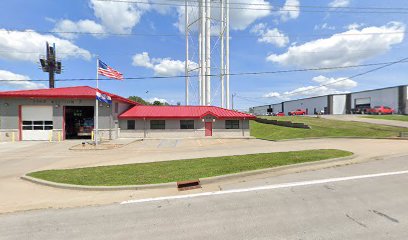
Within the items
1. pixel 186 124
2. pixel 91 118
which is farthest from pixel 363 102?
pixel 91 118

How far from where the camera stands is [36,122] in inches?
987

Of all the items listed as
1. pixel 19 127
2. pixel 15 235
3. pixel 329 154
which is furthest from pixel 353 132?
pixel 19 127

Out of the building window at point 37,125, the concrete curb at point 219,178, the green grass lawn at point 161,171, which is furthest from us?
the building window at point 37,125

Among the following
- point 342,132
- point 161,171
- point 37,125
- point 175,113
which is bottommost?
point 161,171

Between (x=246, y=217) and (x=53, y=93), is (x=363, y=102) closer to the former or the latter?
(x=53, y=93)

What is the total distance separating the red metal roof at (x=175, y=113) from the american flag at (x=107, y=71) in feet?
25.1

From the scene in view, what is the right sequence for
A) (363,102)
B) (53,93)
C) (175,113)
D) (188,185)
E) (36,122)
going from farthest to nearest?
(363,102) < (175,113) < (53,93) < (36,122) < (188,185)

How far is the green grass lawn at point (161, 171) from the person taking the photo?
320 inches

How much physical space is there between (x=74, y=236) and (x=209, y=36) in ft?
132

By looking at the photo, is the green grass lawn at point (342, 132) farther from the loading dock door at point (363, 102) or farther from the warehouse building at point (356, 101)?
the loading dock door at point (363, 102)

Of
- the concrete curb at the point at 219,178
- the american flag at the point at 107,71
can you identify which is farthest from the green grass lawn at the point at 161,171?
the american flag at the point at 107,71

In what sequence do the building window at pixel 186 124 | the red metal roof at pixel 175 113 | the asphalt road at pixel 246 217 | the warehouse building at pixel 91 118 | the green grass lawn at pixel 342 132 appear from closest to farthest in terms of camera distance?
the asphalt road at pixel 246 217
the green grass lawn at pixel 342 132
the warehouse building at pixel 91 118
the red metal roof at pixel 175 113
the building window at pixel 186 124

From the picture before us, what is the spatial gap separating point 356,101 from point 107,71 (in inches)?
2811

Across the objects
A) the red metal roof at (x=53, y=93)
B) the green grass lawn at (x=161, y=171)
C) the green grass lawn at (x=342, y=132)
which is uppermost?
the red metal roof at (x=53, y=93)
